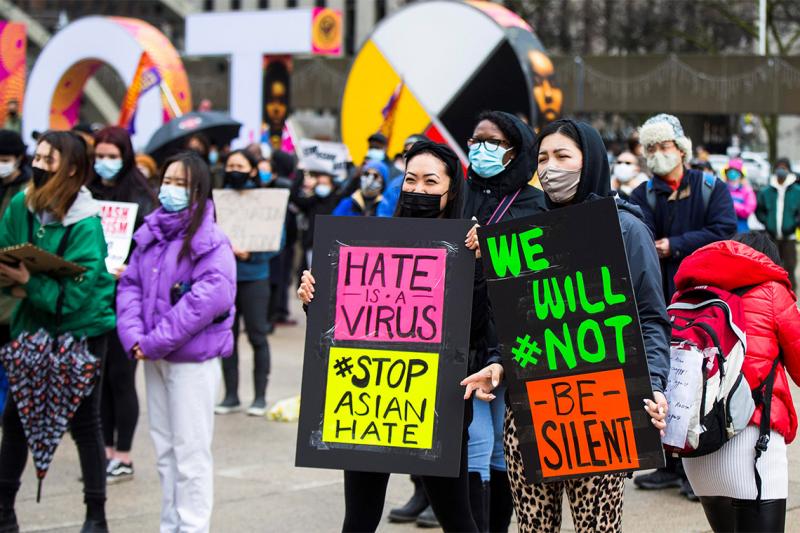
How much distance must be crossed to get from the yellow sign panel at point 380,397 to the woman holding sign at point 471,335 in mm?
181

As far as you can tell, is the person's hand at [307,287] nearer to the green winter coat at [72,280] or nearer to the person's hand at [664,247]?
the green winter coat at [72,280]

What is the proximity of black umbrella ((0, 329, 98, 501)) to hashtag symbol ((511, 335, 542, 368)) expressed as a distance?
262 centimetres

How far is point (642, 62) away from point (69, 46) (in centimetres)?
1748

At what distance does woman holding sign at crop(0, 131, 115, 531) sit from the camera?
19.0 feet

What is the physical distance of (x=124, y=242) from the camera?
6.90 meters

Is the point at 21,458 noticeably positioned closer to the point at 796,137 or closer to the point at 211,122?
the point at 211,122

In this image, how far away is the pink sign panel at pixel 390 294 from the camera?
13.7ft

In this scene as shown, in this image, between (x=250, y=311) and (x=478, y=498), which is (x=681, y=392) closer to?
(x=478, y=498)

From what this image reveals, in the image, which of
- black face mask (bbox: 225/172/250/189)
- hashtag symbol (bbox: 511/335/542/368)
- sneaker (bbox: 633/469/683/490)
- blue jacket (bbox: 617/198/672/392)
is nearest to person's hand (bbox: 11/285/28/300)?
hashtag symbol (bbox: 511/335/542/368)

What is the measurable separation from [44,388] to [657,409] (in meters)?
3.19

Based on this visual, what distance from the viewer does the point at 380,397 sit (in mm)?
4203

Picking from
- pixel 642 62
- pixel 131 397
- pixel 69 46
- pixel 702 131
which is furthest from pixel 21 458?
pixel 702 131

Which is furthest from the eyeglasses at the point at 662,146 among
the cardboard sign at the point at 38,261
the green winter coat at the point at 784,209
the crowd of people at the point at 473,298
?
the green winter coat at the point at 784,209

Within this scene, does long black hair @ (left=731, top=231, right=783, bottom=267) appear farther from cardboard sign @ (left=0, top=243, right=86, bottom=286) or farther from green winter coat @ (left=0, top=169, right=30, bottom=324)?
green winter coat @ (left=0, top=169, right=30, bottom=324)
